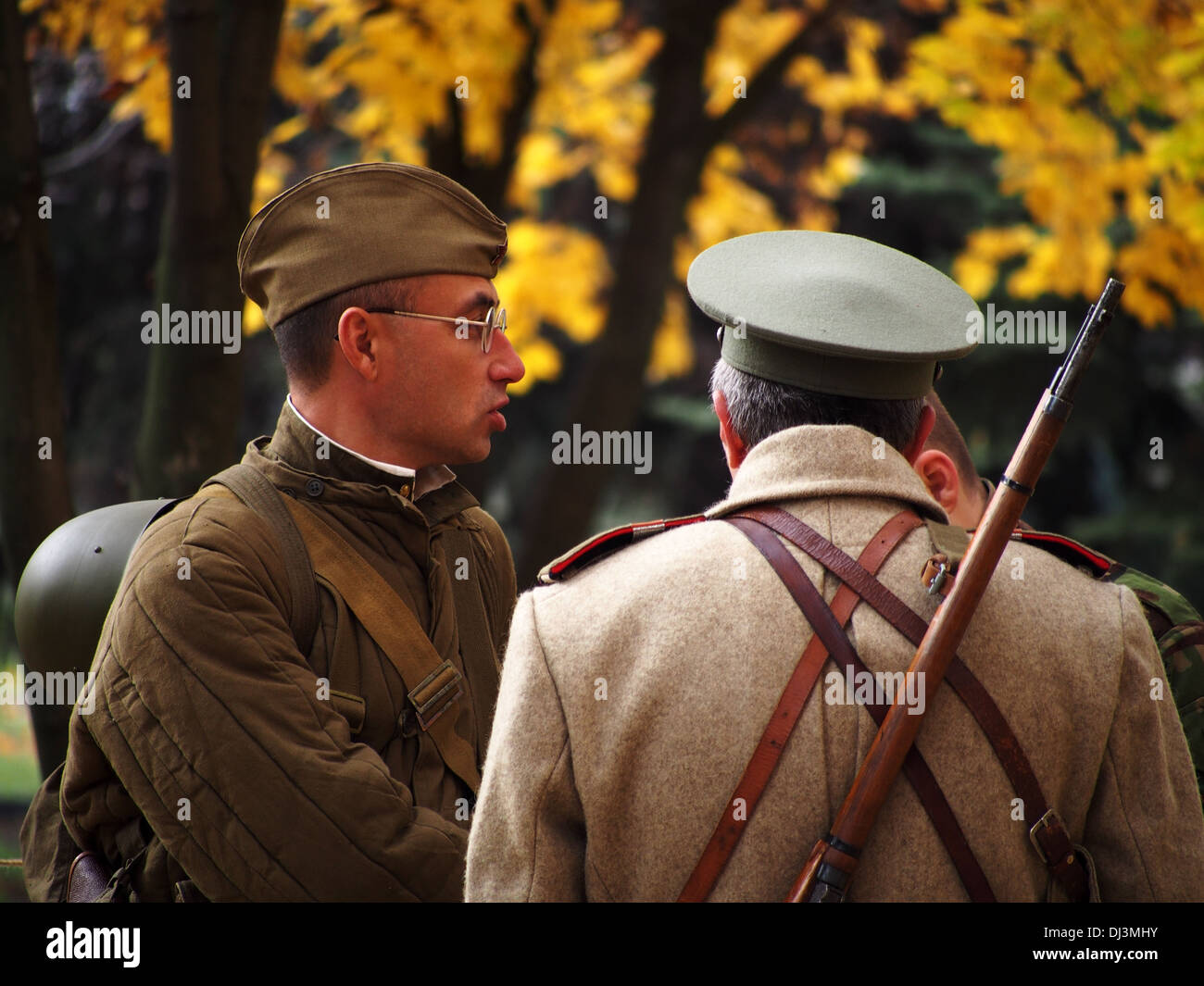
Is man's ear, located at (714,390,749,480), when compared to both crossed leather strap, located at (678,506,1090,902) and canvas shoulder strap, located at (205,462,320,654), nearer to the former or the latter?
crossed leather strap, located at (678,506,1090,902)

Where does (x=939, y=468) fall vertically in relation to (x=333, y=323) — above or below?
below

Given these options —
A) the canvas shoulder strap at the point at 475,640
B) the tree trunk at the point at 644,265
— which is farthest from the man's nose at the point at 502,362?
the tree trunk at the point at 644,265

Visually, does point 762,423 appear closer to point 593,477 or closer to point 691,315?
point 593,477

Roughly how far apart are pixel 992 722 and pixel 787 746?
26 cm

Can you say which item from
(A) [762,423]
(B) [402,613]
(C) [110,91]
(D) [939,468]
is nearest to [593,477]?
(C) [110,91]

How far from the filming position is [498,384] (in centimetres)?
259

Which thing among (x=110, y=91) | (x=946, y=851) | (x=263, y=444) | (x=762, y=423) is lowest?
(x=946, y=851)

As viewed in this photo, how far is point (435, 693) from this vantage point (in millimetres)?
2312

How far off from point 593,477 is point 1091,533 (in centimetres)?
430

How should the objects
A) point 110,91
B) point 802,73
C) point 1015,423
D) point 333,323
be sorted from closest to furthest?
point 333,323 < point 110,91 < point 802,73 < point 1015,423

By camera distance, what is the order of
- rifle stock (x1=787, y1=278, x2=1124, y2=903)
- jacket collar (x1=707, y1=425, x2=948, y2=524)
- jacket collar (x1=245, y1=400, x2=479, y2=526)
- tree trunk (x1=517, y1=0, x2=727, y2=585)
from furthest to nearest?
tree trunk (x1=517, y1=0, x2=727, y2=585) < jacket collar (x1=245, y1=400, x2=479, y2=526) < jacket collar (x1=707, y1=425, x2=948, y2=524) < rifle stock (x1=787, y1=278, x2=1124, y2=903)

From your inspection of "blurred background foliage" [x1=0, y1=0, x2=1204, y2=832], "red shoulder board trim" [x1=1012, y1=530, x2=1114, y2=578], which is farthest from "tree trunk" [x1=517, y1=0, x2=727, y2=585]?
"red shoulder board trim" [x1=1012, y1=530, x2=1114, y2=578]

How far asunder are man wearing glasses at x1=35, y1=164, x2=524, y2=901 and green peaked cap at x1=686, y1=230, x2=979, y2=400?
2.35 feet

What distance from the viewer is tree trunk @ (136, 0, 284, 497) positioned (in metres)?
3.44
